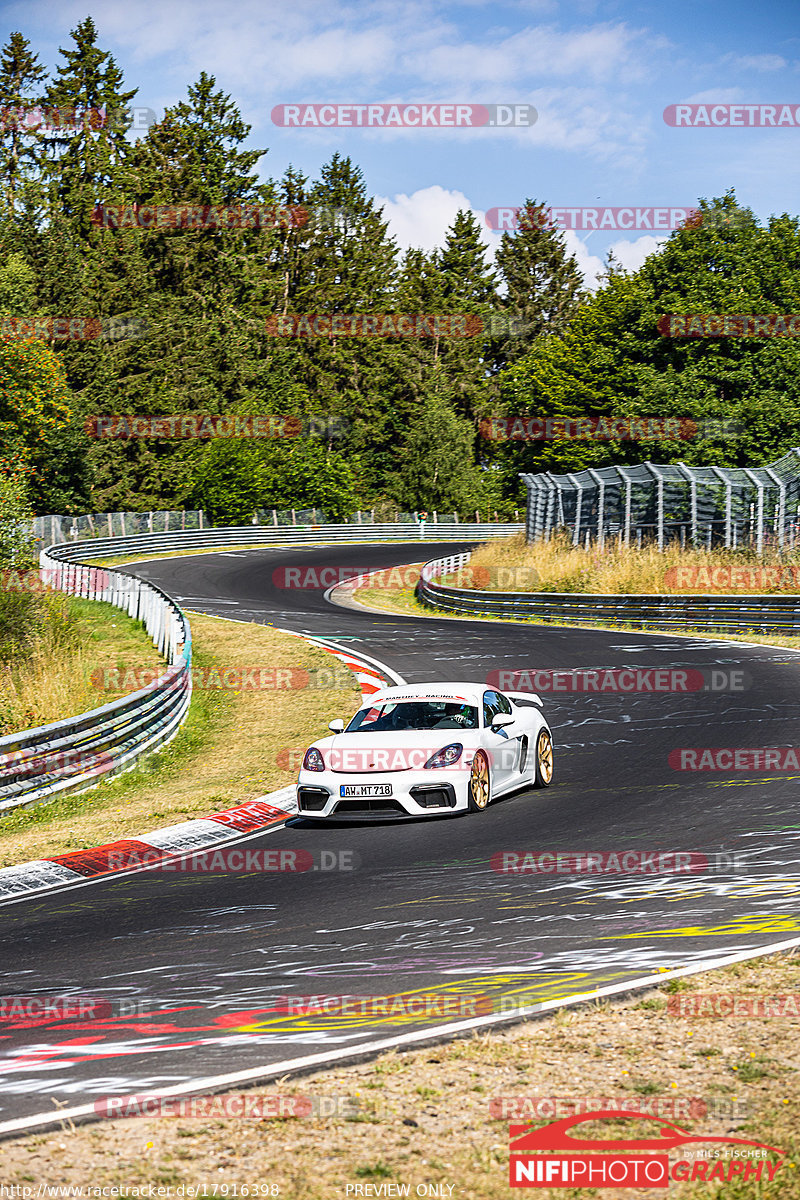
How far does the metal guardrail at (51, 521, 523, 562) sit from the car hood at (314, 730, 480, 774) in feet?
116

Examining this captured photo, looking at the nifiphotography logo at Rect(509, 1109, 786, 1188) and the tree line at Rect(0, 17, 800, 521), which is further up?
the tree line at Rect(0, 17, 800, 521)

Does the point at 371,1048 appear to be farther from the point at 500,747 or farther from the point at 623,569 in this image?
the point at 623,569

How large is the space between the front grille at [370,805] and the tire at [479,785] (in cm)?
72

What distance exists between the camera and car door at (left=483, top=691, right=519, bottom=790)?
12.3 m

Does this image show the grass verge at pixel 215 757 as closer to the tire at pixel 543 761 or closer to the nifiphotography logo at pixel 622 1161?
the tire at pixel 543 761

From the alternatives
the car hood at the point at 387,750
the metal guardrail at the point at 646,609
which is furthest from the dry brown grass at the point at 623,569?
the car hood at the point at 387,750

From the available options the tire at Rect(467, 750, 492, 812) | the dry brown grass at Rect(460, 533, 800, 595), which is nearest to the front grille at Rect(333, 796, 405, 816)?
the tire at Rect(467, 750, 492, 812)

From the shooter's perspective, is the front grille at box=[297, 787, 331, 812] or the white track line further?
the front grille at box=[297, 787, 331, 812]

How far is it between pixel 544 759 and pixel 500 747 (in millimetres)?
1164

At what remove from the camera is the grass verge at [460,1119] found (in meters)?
4.36

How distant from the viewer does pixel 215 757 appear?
1672 centimetres

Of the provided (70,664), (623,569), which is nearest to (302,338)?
(623,569)

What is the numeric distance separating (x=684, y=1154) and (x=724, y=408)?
153 ft

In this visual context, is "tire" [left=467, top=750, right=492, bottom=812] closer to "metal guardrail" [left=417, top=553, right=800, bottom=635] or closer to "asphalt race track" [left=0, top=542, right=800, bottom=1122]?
"asphalt race track" [left=0, top=542, right=800, bottom=1122]
